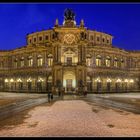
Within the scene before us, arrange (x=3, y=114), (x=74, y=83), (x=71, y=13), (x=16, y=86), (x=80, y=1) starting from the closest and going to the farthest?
1. (x=80, y=1)
2. (x=3, y=114)
3. (x=74, y=83)
4. (x=71, y=13)
5. (x=16, y=86)

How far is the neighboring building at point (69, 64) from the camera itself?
58.9 m

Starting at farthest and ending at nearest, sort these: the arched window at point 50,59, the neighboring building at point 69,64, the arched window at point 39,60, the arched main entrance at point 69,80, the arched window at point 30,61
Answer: the arched window at point 30,61, the arched window at point 39,60, the arched window at point 50,59, the neighboring building at point 69,64, the arched main entrance at point 69,80

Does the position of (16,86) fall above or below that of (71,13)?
below

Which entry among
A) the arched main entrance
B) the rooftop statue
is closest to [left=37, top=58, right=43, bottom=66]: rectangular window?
the arched main entrance

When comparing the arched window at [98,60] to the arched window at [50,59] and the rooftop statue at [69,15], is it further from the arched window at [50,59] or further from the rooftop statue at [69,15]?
the rooftop statue at [69,15]

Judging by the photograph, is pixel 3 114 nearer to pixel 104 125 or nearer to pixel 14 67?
pixel 104 125

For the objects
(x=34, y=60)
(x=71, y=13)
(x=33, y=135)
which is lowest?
(x=33, y=135)

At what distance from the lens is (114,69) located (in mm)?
67688

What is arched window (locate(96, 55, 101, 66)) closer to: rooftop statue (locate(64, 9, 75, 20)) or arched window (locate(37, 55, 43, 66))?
rooftop statue (locate(64, 9, 75, 20))

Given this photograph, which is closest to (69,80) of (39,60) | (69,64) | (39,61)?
(69,64)

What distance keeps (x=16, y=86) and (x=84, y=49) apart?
24644mm

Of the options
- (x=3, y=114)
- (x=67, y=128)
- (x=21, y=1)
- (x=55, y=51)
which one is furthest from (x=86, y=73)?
(x=21, y=1)

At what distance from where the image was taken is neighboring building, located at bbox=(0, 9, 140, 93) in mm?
58875

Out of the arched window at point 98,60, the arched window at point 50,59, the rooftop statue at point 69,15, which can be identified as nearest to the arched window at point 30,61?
the arched window at point 50,59
